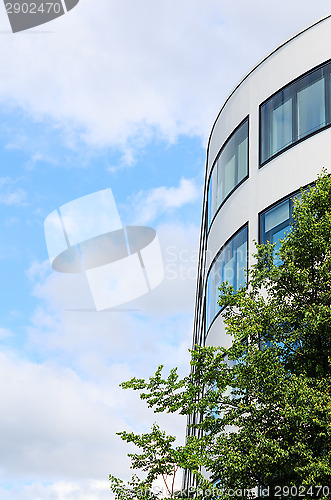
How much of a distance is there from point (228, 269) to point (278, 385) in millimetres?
10568

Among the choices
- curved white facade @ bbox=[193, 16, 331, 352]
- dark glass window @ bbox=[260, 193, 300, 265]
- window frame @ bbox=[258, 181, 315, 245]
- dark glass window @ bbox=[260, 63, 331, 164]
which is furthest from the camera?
dark glass window @ bbox=[260, 63, 331, 164]

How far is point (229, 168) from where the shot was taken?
23.8 m

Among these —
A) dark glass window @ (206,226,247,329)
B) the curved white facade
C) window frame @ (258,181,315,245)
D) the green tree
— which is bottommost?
the green tree

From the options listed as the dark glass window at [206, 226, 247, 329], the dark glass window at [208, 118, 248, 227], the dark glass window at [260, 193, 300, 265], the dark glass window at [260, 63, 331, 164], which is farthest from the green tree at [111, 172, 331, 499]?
the dark glass window at [208, 118, 248, 227]

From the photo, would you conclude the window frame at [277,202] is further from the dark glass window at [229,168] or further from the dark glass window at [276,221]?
the dark glass window at [229,168]

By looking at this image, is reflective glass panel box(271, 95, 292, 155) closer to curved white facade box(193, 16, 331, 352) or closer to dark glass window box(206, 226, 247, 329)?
curved white facade box(193, 16, 331, 352)

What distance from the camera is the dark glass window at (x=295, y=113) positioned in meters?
19.8

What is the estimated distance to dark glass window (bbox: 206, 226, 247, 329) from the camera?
2094cm

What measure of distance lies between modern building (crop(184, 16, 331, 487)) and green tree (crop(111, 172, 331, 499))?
583cm

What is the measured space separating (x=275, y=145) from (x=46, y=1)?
1241 cm

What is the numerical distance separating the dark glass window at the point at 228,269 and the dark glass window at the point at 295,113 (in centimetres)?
290

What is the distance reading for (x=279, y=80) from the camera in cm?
2158

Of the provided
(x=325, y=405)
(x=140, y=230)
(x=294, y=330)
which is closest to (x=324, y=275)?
(x=294, y=330)

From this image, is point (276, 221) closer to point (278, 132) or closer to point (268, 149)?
point (268, 149)
